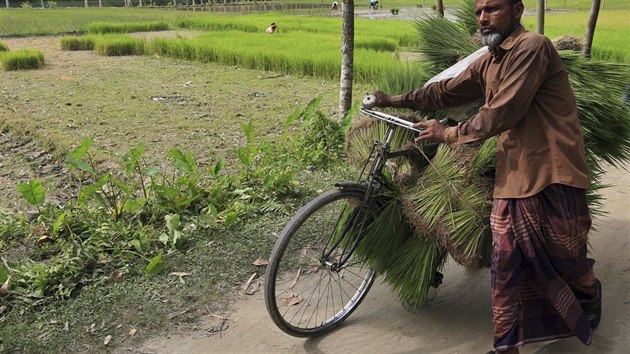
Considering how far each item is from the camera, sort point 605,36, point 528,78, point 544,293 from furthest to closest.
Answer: point 605,36, point 544,293, point 528,78

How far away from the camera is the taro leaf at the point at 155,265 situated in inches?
115

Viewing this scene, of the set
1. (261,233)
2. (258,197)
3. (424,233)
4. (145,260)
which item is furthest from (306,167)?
(424,233)

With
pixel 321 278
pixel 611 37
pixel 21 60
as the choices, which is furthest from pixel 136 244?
pixel 611 37

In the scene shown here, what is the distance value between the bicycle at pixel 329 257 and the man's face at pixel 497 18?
1.53 feet

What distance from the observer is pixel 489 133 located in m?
1.98

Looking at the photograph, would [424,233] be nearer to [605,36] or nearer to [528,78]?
[528,78]

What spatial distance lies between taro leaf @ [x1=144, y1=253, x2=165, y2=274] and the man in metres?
1.57

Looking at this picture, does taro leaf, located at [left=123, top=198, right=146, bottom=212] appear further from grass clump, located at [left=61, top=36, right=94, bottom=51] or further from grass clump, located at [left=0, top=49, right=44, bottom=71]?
grass clump, located at [left=61, top=36, right=94, bottom=51]

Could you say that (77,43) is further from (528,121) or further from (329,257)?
(528,121)

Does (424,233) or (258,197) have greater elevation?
(424,233)

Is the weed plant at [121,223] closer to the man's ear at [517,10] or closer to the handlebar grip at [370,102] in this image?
the handlebar grip at [370,102]

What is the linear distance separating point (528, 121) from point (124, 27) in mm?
17289

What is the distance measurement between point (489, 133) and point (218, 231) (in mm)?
1972

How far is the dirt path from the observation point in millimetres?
2467
